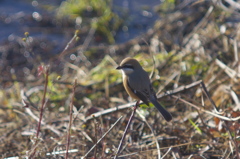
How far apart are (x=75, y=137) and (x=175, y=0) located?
17.9 ft

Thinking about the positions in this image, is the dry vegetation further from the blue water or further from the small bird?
the blue water

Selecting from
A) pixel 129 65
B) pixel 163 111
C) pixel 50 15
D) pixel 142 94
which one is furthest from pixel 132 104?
pixel 50 15

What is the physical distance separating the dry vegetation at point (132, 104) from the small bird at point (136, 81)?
154 millimetres

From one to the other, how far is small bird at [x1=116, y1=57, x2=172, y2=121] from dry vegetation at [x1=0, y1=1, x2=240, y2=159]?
0.51 feet

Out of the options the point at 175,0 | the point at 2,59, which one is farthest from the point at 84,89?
the point at 175,0

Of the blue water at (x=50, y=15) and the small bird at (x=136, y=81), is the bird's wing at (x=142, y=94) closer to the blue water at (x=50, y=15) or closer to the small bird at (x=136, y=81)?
the small bird at (x=136, y=81)

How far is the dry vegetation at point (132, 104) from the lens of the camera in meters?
3.30

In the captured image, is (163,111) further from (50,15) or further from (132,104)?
(50,15)

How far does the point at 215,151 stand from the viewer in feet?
11.1

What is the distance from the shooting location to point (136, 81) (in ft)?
12.9

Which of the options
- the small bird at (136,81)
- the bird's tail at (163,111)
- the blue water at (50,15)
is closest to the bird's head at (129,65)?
the small bird at (136,81)

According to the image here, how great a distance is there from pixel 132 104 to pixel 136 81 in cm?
42

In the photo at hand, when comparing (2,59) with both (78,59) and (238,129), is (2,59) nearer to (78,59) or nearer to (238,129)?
(78,59)

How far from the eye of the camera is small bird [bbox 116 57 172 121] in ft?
12.2
